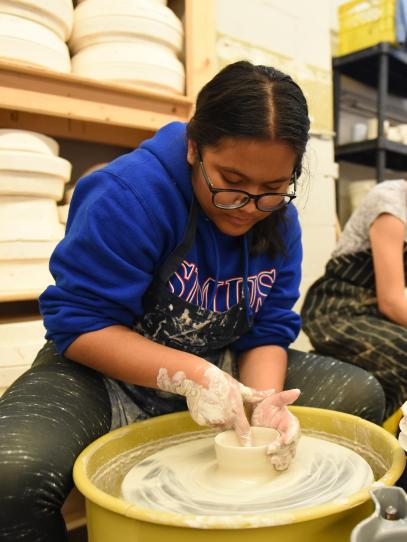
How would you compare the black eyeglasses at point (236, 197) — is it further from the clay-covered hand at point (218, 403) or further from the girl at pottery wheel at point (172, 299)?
the clay-covered hand at point (218, 403)

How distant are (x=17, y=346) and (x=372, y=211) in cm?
105

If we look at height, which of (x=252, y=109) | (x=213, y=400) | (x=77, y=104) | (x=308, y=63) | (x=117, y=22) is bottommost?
(x=213, y=400)

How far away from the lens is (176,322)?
35.5 inches

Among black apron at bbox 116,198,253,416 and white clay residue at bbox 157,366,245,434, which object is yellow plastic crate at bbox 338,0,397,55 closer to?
black apron at bbox 116,198,253,416

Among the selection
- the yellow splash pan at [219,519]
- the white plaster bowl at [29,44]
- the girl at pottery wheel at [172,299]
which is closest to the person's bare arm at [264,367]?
the girl at pottery wheel at [172,299]

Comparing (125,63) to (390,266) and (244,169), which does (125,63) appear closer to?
(244,169)

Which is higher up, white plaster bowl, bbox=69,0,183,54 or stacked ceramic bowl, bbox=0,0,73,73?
white plaster bowl, bbox=69,0,183,54

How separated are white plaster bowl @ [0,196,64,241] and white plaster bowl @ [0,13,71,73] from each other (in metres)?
0.34

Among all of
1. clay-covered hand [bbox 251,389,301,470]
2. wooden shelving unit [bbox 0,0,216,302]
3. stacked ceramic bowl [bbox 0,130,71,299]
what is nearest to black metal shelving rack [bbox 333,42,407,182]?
wooden shelving unit [bbox 0,0,216,302]

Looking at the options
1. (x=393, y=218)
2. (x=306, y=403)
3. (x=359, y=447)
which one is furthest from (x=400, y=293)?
(x=359, y=447)

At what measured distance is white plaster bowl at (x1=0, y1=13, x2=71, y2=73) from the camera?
1228 mm

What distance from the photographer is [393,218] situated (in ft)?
4.72

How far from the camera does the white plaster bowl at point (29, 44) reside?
123cm

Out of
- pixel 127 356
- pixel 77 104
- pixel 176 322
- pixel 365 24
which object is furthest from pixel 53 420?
pixel 365 24
